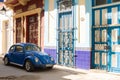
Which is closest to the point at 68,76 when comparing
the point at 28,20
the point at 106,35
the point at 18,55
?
the point at 106,35

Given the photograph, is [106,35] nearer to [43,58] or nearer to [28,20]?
[43,58]

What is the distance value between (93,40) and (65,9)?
3104 mm

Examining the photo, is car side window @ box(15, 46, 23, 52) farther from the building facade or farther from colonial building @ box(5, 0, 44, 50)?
the building facade

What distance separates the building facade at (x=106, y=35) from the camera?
12203 millimetres

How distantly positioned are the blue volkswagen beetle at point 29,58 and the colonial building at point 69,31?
1727 mm

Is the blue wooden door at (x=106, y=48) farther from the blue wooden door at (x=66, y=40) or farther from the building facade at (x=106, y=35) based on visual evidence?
the blue wooden door at (x=66, y=40)

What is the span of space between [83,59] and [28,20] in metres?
7.98

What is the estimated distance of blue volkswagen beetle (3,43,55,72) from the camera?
12672mm

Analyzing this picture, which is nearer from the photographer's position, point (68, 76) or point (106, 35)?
point (68, 76)

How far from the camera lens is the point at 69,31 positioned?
48.6 feet

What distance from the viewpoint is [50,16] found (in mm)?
16578

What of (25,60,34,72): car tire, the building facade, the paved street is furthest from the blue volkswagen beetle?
the building facade

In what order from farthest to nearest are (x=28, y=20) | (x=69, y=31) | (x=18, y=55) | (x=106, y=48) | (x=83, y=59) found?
(x=28, y=20), (x=69, y=31), (x=18, y=55), (x=83, y=59), (x=106, y=48)

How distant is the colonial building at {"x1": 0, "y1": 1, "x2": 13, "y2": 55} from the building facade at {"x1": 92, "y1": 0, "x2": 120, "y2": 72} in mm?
11355
